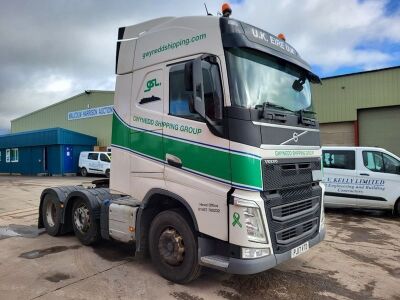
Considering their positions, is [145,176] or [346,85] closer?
[145,176]

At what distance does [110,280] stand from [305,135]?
3.21m

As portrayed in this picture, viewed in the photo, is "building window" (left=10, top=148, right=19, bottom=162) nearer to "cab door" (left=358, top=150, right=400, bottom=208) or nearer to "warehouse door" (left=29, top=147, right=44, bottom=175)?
"warehouse door" (left=29, top=147, right=44, bottom=175)

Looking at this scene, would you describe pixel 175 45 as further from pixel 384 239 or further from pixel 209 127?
pixel 384 239

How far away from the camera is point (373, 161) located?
10.2 meters

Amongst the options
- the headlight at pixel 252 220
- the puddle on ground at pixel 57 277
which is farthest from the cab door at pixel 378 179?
the puddle on ground at pixel 57 277

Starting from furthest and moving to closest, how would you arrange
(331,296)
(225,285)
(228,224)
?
(225,285), (331,296), (228,224)

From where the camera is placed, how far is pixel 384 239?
7.66m

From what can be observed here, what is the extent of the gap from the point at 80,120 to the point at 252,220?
3586cm

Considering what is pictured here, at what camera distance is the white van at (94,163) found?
26627mm

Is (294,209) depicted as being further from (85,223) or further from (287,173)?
(85,223)

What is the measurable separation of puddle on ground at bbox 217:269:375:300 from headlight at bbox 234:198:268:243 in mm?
891

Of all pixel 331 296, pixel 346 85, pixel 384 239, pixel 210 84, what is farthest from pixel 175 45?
pixel 346 85

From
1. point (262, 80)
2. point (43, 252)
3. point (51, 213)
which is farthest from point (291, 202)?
point (51, 213)

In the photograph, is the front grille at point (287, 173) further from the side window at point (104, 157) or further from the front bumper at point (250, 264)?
the side window at point (104, 157)
